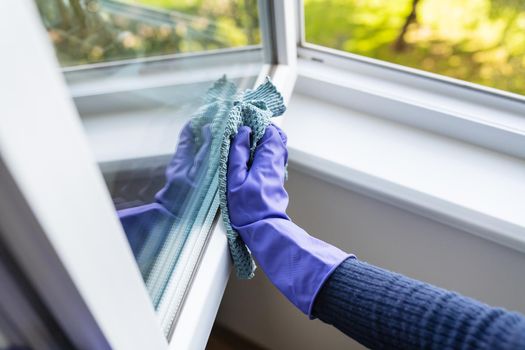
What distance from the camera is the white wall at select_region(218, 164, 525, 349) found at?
70 centimetres

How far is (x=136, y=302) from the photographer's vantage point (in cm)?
35

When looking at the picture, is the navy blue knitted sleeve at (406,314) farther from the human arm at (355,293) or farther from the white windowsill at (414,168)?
the white windowsill at (414,168)

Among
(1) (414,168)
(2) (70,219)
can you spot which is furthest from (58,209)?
(1) (414,168)

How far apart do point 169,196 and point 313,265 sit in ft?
0.72

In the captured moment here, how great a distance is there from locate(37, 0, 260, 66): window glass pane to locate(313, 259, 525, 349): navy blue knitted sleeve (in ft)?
1.20

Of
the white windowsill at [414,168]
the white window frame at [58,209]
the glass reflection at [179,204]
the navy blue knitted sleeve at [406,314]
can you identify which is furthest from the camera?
the white windowsill at [414,168]

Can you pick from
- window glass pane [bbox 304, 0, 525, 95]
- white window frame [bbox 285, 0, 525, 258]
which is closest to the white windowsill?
white window frame [bbox 285, 0, 525, 258]

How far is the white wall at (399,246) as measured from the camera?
701 mm

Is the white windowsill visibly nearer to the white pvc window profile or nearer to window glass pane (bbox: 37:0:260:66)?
the white pvc window profile

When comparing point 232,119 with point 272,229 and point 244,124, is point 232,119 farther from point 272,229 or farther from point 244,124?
point 272,229

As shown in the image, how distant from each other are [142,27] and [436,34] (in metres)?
0.51

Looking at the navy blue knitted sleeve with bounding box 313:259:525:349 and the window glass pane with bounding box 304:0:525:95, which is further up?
the window glass pane with bounding box 304:0:525:95

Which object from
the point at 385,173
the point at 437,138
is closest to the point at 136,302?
the point at 385,173

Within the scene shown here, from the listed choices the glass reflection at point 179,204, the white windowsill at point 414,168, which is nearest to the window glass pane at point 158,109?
the glass reflection at point 179,204
